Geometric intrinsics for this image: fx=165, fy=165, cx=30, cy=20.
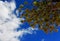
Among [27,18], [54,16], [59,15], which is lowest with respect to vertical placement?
[59,15]

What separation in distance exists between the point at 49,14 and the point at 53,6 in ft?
2.91

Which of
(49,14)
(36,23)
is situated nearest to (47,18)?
(49,14)

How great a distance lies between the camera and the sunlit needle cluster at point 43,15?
5.97m

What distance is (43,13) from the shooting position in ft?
20.6

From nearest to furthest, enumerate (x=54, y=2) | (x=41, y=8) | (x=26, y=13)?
1. (x=54, y=2)
2. (x=41, y=8)
3. (x=26, y=13)

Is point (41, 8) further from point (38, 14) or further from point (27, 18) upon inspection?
point (27, 18)

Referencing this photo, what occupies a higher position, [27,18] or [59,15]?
[27,18]

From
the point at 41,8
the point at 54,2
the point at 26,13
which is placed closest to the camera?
the point at 54,2

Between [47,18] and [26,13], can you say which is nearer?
[47,18]

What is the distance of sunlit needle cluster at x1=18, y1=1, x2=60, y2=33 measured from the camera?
597cm

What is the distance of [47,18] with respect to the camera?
6.38 m

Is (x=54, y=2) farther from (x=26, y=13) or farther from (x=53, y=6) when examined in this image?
(x=26, y=13)

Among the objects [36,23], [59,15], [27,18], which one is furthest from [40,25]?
[59,15]

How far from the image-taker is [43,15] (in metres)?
6.39
